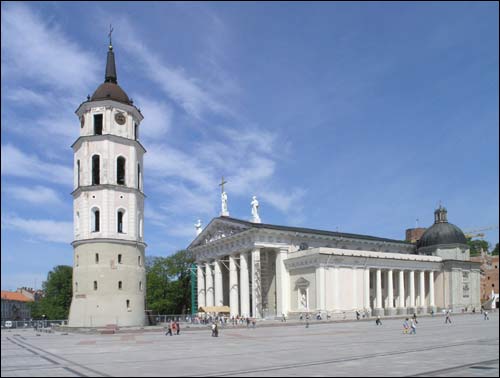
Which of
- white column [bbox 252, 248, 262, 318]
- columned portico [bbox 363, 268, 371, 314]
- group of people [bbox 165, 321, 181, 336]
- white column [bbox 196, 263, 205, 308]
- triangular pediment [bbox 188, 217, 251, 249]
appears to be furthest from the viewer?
white column [bbox 196, 263, 205, 308]

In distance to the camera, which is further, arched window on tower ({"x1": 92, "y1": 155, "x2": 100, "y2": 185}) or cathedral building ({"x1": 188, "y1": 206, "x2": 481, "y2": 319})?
cathedral building ({"x1": 188, "y1": 206, "x2": 481, "y2": 319})

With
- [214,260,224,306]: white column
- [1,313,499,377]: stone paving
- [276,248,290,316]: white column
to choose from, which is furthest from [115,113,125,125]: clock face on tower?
[214,260,224,306]: white column

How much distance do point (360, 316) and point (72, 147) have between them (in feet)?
131

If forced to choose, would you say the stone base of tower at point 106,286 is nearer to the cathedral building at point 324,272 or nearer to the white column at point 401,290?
the cathedral building at point 324,272

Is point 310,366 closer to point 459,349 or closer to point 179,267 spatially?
point 459,349

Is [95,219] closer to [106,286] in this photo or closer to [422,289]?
[106,286]

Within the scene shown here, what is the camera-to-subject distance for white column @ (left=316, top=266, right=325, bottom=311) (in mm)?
67875

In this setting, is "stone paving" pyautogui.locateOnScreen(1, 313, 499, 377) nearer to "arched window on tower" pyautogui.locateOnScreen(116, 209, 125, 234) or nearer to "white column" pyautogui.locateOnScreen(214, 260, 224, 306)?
"arched window on tower" pyautogui.locateOnScreen(116, 209, 125, 234)

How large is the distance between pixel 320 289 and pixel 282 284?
687cm

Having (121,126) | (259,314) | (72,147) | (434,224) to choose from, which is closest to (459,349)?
(121,126)

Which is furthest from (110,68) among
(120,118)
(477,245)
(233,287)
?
(477,245)

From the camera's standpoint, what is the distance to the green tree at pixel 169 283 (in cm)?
Result: 9244

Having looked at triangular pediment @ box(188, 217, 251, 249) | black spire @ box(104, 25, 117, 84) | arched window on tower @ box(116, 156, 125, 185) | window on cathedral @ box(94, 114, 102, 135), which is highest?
black spire @ box(104, 25, 117, 84)

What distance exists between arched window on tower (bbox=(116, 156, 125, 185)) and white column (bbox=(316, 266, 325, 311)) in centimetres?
2818
